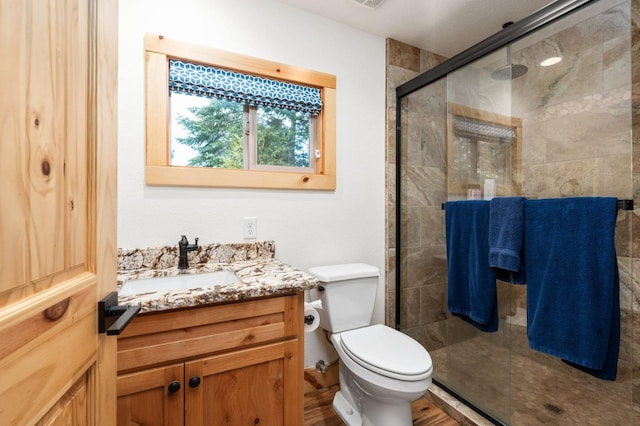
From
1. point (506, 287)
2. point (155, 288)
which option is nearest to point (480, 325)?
point (506, 287)

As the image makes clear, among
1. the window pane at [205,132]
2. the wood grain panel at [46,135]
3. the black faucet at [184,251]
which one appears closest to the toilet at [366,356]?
the black faucet at [184,251]

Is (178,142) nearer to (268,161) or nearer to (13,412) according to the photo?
(268,161)

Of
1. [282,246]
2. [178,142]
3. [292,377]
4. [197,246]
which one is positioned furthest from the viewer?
[282,246]

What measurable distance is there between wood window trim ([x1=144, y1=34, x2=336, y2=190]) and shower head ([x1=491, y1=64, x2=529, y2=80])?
933 millimetres

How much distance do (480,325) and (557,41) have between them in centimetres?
145

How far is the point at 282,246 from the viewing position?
173cm

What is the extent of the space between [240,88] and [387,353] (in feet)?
5.14

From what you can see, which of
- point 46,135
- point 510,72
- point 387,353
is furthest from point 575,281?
point 46,135

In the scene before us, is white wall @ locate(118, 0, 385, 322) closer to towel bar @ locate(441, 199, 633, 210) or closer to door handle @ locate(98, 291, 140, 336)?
door handle @ locate(98, 291, 140, 336)

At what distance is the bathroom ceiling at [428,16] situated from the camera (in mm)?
1723

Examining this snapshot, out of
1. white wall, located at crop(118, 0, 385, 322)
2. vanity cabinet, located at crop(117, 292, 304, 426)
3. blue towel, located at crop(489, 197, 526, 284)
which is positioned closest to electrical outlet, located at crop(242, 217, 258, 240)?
white wall, located at crop(118, 0, 385, 322)

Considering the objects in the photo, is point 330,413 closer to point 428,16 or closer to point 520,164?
point 520,164

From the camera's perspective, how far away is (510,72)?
1.59 meters

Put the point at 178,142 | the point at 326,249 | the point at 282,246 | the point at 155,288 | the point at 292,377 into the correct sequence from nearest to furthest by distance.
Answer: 1. the point at 292,377
2. the point at 155,288
3. the point at 178,142
4. the point at 282,246
5. the point at 326,249
